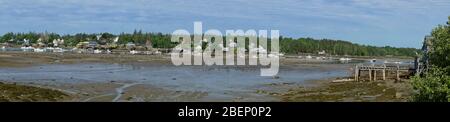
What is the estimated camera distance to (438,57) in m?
20.9

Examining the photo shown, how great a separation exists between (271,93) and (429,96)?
27.5 metres

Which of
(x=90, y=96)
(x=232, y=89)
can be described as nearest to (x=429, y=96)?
(x=90, y=96)

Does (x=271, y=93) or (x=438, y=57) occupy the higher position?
(x=438, y=57)

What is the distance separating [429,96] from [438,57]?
6.93 m
